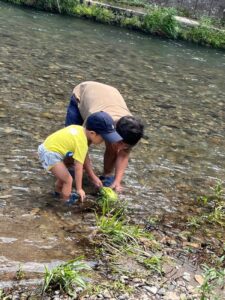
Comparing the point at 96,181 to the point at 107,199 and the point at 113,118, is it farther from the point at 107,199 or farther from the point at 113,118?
the point at 113,118

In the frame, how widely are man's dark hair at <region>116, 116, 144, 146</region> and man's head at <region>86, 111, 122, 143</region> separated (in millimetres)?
56

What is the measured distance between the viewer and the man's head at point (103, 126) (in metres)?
4.25

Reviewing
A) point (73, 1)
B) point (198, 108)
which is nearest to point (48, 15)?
point (73, 1)

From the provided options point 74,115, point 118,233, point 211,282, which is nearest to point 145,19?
point 74,115

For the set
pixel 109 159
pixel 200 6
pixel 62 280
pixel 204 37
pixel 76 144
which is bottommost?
pixel 62 280

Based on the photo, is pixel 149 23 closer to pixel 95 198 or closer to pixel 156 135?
pixel 156 135

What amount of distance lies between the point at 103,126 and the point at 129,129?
9.7 inches

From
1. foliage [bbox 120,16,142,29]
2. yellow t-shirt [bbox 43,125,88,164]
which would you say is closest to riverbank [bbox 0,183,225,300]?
yellow t-shirt [bbox 43,125,88,164]

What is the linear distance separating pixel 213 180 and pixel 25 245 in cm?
297

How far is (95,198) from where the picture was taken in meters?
4.83

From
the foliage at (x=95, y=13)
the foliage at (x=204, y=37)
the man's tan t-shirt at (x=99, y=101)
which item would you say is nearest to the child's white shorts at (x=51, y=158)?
the man's tan t-shirt at (x=99, y=101)

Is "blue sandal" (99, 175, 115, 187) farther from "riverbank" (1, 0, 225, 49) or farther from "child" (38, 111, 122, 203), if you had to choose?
"riverbank" (1, 0, 225, 49)

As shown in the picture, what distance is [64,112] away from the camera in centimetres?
730

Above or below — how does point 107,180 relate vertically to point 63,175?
below
